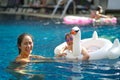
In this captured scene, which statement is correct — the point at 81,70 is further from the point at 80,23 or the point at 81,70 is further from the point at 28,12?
the point at 28,12

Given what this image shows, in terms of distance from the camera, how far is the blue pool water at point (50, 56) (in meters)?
6.72

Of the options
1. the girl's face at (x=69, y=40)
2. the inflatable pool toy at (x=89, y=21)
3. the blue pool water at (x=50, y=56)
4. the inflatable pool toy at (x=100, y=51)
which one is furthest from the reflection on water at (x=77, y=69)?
the inflatable pool toy at (x=89, y=21)

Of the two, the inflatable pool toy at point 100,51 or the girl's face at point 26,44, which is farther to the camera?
the inflatable pool toy at point 100,51

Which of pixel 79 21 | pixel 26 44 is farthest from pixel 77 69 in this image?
Answer: pixel 79 21

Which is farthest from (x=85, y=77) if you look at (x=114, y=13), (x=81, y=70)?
(x=114, y=13)

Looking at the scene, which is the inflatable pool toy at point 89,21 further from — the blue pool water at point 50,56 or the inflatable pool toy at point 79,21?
the blue pool water at point 50,56

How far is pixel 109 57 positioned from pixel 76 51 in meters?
0.82

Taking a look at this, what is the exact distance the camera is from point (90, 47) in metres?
8.98

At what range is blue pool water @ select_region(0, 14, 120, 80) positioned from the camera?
22.1 feet

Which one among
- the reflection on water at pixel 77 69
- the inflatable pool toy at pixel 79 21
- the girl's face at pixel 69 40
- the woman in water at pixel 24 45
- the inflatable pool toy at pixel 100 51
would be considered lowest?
the inflatable pool toy at pixel 79 21

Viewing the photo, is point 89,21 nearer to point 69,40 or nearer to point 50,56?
point 50,56

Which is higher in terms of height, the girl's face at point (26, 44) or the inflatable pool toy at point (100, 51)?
the girl's face at point (26, 44)

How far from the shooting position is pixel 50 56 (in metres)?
9.08

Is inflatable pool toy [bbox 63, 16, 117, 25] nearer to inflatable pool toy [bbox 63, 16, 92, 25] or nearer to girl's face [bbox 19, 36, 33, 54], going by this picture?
inflatable pool toy [bbox 63, 16, 92, 25]
